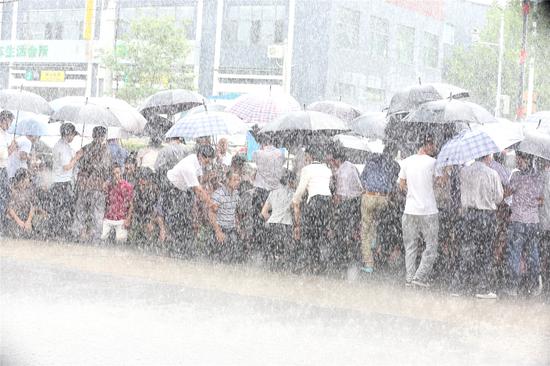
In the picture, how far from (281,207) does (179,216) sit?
173 cm

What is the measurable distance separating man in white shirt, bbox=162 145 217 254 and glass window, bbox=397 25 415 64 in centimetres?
3508

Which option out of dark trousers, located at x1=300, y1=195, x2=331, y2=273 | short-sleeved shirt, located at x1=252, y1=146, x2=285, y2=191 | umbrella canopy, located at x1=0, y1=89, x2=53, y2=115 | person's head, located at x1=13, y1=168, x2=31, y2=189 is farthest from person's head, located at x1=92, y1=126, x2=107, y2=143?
dark trousers, located at x1=300, y1=195, x2=331, y2=273

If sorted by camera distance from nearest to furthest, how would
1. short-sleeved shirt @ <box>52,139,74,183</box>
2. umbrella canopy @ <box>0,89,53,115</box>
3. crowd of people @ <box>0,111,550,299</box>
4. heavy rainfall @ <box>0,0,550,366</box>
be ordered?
heavy rainfall @ <box>0,0,550,366</box>, crowd of people @ <box>0,111,550,299</box>, short-sleeved shirt @ <box>52,139,74,183</box>, umbrella canopy @ <box>0,89,53,115</box>

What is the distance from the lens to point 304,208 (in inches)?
434

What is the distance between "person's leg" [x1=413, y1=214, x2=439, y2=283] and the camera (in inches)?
395

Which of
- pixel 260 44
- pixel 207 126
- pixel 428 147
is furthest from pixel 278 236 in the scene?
pixel 260 44

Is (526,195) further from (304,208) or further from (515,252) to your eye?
(304,208)

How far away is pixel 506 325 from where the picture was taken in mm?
8312

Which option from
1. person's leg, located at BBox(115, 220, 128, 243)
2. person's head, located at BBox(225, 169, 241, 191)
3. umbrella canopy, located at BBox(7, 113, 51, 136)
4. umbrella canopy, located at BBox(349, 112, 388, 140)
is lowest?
person's leg, located at BBox(115, 220, 128, 243)

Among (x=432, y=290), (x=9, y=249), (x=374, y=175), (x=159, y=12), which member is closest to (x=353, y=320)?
(x=432, y=290)

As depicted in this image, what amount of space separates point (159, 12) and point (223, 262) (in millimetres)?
35533

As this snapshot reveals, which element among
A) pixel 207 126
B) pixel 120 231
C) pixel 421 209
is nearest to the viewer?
pixel 421 209

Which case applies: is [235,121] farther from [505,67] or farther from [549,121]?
[505,67]

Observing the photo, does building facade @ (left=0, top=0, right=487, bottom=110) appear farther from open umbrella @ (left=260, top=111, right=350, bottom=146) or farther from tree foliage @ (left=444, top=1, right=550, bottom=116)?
open umbrella @ (left=260, top=111, right=350, bottom=146)
